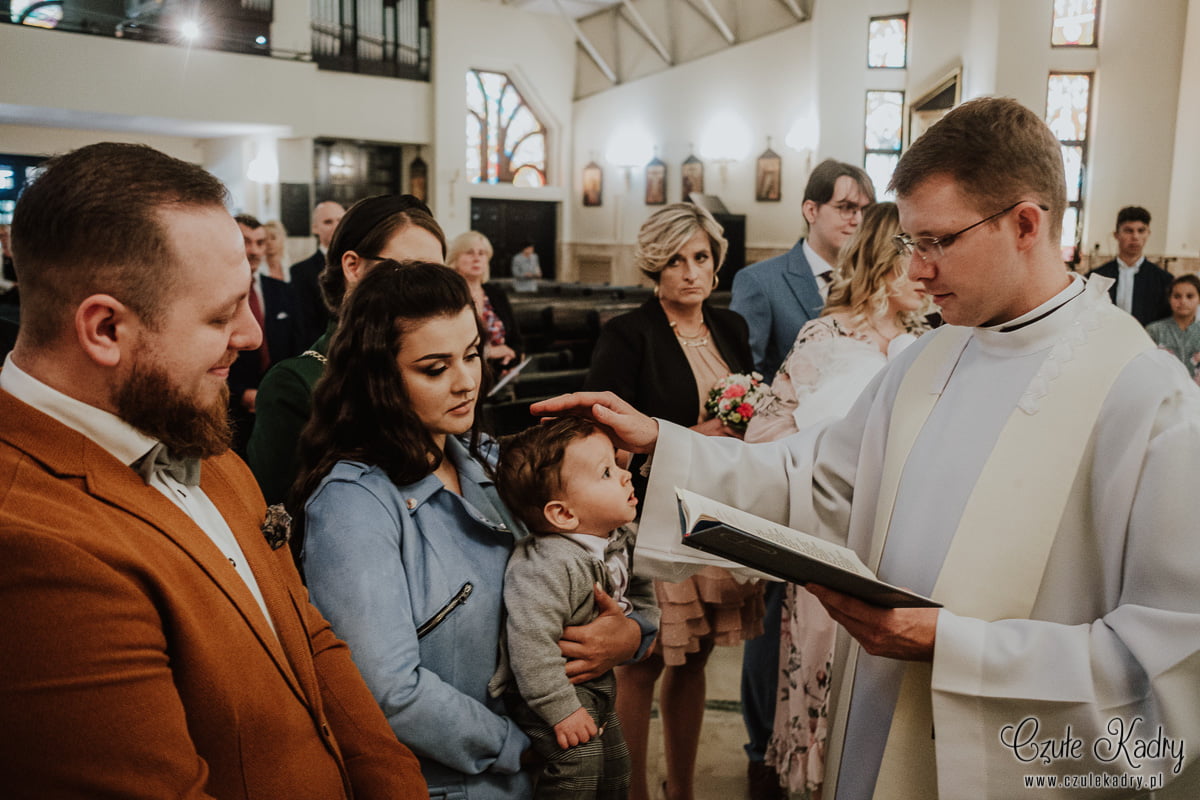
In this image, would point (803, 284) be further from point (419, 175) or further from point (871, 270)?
point (419, 175)

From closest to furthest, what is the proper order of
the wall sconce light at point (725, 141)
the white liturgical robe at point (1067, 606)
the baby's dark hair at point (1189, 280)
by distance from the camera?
the white liturgical robe at point (1067, 606), the baby's dark hair at point (1189, 280), the wall sconce light at point (725, 141)

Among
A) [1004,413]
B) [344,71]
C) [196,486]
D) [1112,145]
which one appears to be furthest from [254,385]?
[344,71]

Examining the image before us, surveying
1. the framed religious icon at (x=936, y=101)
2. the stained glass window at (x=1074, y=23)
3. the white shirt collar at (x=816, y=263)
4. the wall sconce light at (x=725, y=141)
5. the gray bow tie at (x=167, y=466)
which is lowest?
the gray bow tie at (x=167, y=466)

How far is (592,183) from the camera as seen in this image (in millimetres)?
17453

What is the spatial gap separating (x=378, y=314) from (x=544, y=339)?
6787 mm

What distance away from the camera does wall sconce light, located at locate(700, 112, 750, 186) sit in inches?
572

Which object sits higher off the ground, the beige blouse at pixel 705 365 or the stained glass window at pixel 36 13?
the stained glass window at pixel 36 13

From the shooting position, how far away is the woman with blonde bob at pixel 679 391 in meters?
2.66

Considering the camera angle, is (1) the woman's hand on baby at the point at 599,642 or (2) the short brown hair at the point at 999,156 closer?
(2) the short brown hair at the point at 999,156

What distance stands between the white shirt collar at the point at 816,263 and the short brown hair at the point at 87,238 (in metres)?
2.85

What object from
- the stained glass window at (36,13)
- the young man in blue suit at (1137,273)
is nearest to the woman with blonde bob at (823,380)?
the young man in blue suit at (1137,273)

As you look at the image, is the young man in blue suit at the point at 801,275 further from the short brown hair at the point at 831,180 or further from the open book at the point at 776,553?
the open book at the point at 776,553

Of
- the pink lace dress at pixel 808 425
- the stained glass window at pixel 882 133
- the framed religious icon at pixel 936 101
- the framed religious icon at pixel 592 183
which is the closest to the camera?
the pink lace dress at pixel 808 425

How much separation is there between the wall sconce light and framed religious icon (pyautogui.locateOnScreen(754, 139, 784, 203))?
47 cm
